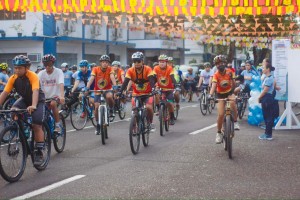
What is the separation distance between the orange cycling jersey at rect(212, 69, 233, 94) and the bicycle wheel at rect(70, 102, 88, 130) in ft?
15.8

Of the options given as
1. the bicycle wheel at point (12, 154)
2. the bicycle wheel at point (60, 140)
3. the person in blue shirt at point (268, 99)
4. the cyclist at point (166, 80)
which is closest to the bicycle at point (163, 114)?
the cyclist at point (166, 80)

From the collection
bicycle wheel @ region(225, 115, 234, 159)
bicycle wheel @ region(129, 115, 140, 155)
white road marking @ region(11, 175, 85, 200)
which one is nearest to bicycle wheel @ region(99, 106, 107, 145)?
bicycle wheel @ region(129, 115, 140, 155)

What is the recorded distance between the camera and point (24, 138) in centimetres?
782

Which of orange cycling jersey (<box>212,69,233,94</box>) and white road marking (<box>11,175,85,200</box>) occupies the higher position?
orange cycling jersey (<box>212,69,233,94</box>)

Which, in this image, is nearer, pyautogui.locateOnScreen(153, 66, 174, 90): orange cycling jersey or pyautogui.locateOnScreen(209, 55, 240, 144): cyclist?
pyautogui.locateOnScreen(209, 55, 240, 144): cyclist

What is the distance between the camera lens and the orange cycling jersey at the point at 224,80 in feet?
34.9

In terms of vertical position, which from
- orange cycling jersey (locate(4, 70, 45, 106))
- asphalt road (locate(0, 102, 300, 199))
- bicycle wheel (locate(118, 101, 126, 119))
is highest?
orange cycling jersey (locate(4, 70, 45, 106))

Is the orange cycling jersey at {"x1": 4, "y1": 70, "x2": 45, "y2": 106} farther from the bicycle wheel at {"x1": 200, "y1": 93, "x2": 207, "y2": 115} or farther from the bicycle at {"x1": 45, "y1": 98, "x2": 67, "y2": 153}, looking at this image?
the bicycle wheel at {"x1": 200, "y1": 93, "x2": 207, "y2": 115}

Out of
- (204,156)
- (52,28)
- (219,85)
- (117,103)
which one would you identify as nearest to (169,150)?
(204,156)

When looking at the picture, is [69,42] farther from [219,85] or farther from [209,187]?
[209,187]

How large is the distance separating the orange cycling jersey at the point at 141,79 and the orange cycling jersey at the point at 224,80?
1503 mm

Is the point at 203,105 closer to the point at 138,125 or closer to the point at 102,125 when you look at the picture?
the point at 102,125

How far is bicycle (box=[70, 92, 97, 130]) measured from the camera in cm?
1398

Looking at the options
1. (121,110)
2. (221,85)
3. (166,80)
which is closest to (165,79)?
(166,80)
